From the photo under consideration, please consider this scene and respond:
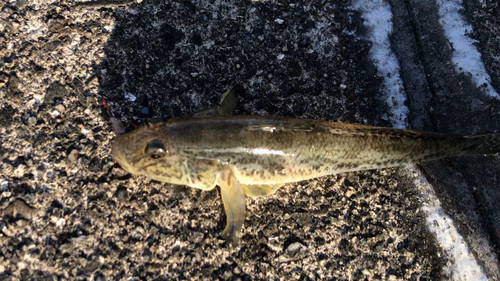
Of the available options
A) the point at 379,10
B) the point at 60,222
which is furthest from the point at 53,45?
the point at 379,10

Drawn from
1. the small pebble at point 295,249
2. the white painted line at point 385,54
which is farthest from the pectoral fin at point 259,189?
the white painted line at point 385,54

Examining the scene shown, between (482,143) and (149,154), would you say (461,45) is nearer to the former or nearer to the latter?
(482,143)

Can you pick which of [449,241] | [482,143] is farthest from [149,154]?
[482,143]

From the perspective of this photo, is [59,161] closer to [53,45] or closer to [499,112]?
[53,45]

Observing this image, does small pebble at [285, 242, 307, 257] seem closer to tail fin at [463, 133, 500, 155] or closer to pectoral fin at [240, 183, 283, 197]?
pectoral fin at [240, 183, 283, 197]

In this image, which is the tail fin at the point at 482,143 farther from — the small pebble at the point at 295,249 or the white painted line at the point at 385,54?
the small pebble at the point at 295,249

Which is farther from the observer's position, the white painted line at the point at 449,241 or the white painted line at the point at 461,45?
the white painted line at the point at 461,45

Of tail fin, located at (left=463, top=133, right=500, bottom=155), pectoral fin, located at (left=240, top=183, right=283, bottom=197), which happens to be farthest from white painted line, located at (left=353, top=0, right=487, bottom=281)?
pectoral fin, located at (left=240, top=183, right=283, bottom=197)
